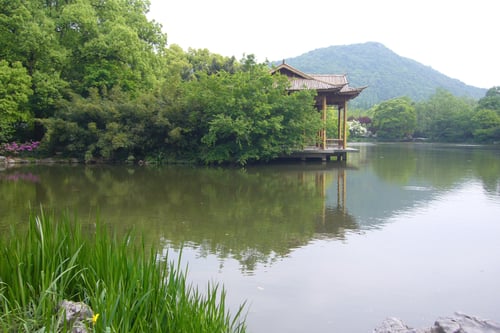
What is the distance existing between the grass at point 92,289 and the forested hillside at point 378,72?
3592 inches

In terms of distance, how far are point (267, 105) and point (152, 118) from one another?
4811 mm

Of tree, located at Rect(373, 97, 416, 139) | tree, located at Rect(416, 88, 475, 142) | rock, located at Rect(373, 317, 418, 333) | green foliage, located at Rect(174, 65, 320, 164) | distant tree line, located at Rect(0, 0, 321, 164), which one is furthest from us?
tree, located at Rect(373, 97, 416, 139)

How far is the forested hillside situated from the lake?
271 ft

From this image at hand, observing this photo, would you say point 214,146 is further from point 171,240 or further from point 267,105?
point 171,240

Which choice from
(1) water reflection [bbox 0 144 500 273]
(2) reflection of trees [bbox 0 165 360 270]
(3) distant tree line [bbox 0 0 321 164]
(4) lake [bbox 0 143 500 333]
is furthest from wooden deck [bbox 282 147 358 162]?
(4) lake [bbox 0 143 500 333]

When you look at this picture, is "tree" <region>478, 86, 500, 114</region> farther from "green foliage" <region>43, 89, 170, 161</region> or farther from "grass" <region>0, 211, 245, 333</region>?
"grass" <region>0, 211, 245, 333</region>

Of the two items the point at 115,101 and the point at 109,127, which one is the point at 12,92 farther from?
the point at 109,127

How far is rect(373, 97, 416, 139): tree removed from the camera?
54.2 m

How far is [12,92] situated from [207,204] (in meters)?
13.0

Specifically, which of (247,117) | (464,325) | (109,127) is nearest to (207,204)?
(464,325)

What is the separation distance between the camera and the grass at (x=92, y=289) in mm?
2176

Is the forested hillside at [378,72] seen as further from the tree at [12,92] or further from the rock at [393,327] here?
the rock at [393,327]

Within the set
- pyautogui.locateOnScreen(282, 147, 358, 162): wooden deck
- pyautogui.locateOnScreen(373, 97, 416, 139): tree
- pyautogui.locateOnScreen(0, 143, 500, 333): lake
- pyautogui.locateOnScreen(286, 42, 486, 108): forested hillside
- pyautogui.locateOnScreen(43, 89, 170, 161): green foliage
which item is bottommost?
pyautogui.locateOnScreen(0, 143, 500, 333): lake

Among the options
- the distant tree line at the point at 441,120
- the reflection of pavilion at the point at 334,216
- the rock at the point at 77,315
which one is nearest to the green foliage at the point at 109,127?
the reflection of pavilion at the point at 334,216
